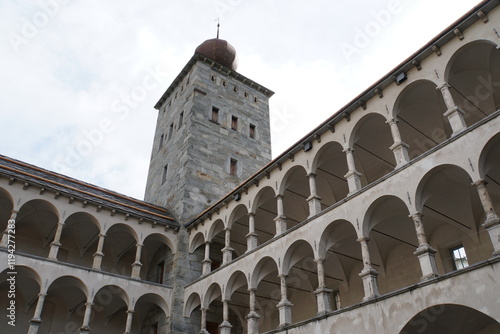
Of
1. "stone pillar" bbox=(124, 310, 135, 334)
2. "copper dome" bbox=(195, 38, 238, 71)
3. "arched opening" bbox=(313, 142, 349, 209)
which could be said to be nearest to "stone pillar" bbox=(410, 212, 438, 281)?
"arched opening" bbox=(313, 142, 349, 209)

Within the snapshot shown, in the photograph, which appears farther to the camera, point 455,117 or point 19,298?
point 19,298

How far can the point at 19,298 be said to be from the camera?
1816 centimetres

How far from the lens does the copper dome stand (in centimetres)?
2933

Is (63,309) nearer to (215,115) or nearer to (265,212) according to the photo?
(265,212)

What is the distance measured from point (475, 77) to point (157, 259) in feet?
53.4

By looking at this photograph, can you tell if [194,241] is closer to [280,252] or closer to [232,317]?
[232,317]

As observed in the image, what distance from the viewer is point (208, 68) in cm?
2823

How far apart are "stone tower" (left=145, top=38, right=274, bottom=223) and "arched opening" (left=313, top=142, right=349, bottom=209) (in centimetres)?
727

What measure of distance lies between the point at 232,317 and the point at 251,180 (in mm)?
7305

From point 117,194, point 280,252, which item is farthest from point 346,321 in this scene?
point 117,194

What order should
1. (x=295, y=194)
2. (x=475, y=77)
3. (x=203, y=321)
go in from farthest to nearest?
(x=295, y=194) < (x=203, y=321) < (x=475, y=77)

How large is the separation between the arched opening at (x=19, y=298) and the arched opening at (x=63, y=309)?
650mm

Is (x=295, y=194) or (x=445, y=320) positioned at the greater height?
(x=295, y=194)

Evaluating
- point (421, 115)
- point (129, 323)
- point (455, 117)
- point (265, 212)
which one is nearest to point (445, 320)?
point (455, 117)
